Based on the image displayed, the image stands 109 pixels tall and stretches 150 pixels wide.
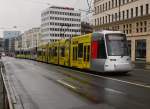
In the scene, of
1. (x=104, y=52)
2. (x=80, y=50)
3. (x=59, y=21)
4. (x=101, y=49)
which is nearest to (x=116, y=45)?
(x=104, y=52)

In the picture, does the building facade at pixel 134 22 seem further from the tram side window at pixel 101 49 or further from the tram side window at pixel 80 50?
the tram side window at pixel 101 49

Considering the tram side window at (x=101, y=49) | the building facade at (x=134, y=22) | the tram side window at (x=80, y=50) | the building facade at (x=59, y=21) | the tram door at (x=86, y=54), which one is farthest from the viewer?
the building facade at (x=59, y=21)

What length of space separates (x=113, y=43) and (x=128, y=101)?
12.6m

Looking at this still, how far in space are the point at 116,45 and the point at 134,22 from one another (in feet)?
134

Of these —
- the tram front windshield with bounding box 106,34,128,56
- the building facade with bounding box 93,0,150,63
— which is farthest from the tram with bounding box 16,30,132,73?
the building facade with bounding box 93,0,150,63

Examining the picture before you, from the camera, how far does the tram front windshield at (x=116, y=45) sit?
24.4m

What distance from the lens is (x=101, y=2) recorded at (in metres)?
85.0

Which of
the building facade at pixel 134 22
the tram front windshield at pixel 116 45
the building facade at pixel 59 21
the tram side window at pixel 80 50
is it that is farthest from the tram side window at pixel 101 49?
the building facade at pixel 59 21

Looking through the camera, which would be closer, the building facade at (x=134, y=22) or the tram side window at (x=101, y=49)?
the tram side window at (x=101, y=49)

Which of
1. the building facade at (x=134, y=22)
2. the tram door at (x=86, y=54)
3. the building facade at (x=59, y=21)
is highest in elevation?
the building facade at (x=59, y=21)

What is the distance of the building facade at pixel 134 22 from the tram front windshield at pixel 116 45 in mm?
35986

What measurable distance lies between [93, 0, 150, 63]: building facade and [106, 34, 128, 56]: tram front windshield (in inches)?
1417

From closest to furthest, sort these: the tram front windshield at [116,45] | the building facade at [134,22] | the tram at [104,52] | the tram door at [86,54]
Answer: the tram at [104,52]
the tram front windshield at [116,45]
the tram door at [86,54]
the building facade at [134,22]

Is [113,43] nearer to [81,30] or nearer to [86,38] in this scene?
[86,38]
